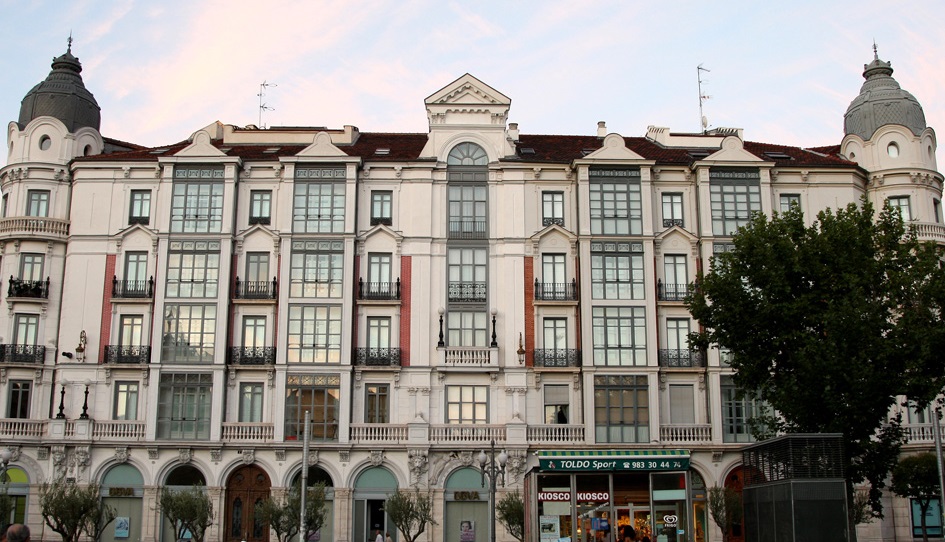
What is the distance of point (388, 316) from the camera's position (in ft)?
172

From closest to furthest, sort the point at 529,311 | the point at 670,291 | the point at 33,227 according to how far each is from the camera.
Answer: the point at 529,311
the point at 33,227
the point at 670,291

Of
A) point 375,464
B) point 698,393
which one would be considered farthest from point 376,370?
point 698,393

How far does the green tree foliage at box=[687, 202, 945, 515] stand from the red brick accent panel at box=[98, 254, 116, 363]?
28.9 metres

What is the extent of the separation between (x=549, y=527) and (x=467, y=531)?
16.2 feet

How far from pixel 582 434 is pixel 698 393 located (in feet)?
Answer: 20.6

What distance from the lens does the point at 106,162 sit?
5375 cm

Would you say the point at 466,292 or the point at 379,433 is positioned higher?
the point at 466,292

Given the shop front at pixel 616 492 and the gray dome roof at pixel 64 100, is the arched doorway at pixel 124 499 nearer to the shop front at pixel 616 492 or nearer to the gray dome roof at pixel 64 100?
the gray dome roof at pixel 64 100

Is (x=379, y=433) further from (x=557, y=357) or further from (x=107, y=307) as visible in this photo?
→ (x=107, y=307)

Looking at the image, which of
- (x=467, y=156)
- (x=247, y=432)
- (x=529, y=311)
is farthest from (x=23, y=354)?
(x=529, y=311)

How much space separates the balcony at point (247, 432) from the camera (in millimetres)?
50031

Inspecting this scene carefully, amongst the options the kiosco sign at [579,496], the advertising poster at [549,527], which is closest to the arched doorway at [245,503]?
the advertising poster at [549,527]

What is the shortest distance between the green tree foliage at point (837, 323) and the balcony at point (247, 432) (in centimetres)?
2123

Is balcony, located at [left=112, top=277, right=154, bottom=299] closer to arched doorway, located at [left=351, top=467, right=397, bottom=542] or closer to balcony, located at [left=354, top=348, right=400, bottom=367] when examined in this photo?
balcony, located at [left=354, top=348, right=400, bottom=367]
